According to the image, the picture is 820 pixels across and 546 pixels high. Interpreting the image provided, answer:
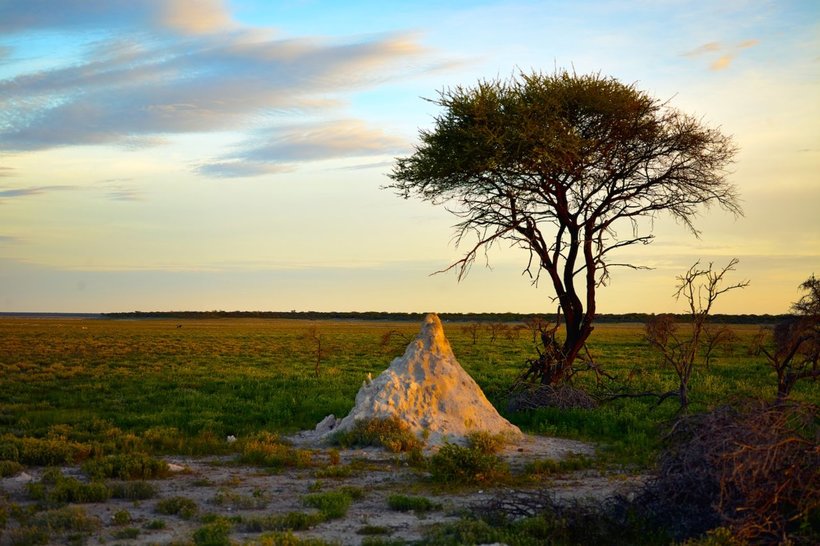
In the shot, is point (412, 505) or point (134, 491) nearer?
point (412, 505)

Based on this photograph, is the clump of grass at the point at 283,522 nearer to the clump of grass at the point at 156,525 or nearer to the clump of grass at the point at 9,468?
the clump of grass at the point at 156,525

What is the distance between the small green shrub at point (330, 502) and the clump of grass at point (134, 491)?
7.85 feet

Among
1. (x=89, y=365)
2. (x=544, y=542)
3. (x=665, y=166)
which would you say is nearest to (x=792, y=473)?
(x=544, y=542)

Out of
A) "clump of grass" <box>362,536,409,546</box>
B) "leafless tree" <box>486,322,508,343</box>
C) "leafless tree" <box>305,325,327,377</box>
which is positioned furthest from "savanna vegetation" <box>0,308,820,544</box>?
"leafless tree" <box>486,322,508,343</box>

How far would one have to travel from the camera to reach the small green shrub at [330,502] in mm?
10750

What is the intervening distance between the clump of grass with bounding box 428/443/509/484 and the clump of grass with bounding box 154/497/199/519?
155 inches

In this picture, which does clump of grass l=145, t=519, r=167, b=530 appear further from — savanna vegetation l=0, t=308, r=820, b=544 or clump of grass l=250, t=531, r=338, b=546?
clump of grass l=250, t=531, r=338, b=546

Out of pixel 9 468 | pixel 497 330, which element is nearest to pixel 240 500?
pixel 9 468

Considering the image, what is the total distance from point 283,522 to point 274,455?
4748mm

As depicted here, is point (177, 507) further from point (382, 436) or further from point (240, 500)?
point (382, 436)

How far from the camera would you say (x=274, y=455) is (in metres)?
14.9

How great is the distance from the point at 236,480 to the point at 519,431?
6541 mm

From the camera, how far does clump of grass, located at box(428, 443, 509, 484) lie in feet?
42.4

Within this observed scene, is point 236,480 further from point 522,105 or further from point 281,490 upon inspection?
point 522,105
